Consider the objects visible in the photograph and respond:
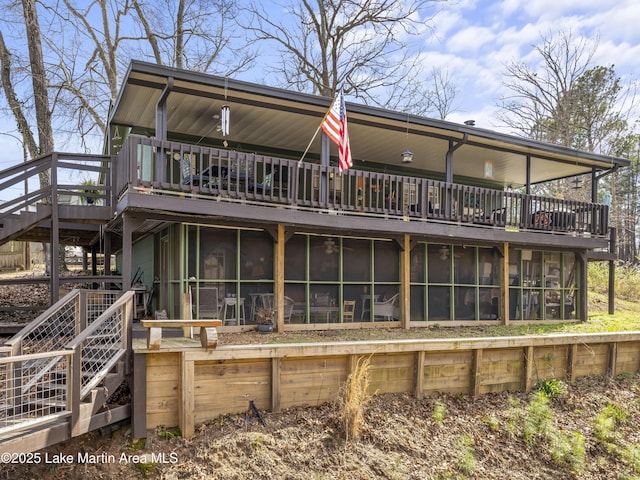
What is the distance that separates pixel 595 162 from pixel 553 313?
4143 millimetres

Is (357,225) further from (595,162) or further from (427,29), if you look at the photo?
(427,29)

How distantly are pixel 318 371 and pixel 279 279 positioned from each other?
110 inches

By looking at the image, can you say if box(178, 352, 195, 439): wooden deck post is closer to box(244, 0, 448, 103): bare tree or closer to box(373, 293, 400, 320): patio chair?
box(373, 293, 400, 320): patio chair

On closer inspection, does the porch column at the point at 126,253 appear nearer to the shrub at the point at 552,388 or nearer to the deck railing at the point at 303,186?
the deck railing at the point at 303,186

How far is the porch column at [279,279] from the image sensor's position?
345 inches

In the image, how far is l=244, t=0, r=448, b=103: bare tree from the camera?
19.5m

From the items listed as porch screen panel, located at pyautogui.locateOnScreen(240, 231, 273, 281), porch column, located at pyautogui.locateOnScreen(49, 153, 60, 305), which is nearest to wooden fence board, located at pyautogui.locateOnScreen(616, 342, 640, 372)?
porch screen panel, located at pyautogui.locateOnScreen(240, 231, 273, 281)

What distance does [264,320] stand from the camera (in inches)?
339

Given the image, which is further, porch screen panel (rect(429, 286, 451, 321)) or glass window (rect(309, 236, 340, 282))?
porch screen panel (rect(429, 286, 451, 321))

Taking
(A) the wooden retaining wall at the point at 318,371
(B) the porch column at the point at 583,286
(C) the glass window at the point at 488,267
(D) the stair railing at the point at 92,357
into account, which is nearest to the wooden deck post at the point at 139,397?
(A) the wooden retaining wall at the point at 318,371

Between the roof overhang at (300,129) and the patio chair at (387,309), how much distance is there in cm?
364

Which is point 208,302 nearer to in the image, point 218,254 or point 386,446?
point 218,254

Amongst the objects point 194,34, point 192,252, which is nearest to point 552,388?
point 192,252

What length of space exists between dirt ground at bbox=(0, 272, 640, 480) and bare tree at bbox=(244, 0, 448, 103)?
15663 mm
